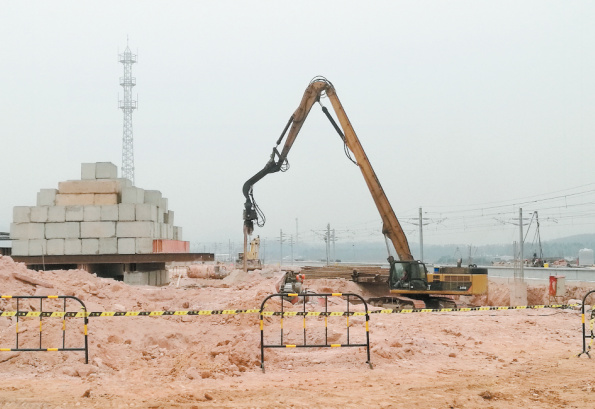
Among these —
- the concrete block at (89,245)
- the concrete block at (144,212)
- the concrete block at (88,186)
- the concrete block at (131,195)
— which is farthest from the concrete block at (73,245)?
the concrete block at (144,212)

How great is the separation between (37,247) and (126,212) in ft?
15.7

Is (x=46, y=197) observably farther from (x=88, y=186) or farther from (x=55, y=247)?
(x=55, y=247)

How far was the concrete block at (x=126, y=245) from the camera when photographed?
90.1 feet

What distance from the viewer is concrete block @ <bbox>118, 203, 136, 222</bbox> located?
27453mm

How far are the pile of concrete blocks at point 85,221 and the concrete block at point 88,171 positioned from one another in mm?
155

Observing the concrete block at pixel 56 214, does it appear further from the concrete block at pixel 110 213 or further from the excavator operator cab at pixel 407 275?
the excavator operator cab at pixel 407 275

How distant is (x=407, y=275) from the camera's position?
21031 mm

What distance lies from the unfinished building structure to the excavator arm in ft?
31.0

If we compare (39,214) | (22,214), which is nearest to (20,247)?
(22,214)

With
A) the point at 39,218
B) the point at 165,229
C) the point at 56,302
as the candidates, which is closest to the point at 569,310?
the point at 56,302

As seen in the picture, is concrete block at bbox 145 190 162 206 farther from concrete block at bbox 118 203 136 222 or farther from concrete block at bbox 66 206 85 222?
concrete block at bbox 66 206 85 222

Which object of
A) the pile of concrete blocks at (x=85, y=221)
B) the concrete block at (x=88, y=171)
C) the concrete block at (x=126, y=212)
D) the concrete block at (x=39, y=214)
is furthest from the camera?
the concrete block at (x=88, y=171)

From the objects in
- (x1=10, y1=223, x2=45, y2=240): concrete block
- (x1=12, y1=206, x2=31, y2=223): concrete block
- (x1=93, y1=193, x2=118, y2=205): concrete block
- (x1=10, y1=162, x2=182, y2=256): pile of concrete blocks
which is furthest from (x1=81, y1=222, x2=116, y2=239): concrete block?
(x1=12, y1=206, x2=31, y2=223): concrete block

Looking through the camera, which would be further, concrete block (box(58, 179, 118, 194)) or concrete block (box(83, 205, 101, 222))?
concrete block (box(58, 179, 118, 194))
